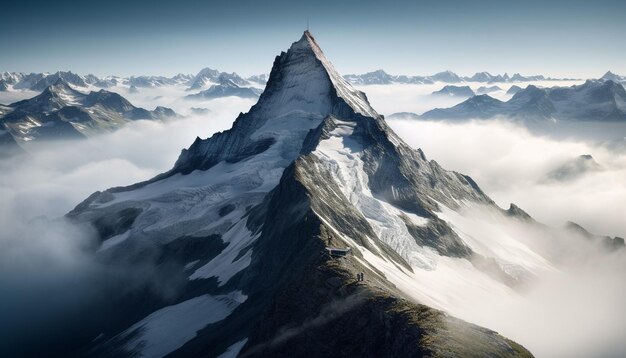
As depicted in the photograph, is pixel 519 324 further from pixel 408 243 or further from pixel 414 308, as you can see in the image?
pixel 414 308

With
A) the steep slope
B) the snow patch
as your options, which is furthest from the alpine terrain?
the snow patch

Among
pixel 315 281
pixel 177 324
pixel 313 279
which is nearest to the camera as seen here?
pixel 315 281

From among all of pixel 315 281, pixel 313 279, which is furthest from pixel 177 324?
pixel 315 281

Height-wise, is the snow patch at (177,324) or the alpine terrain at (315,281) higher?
the alpine terrain at (315,281)

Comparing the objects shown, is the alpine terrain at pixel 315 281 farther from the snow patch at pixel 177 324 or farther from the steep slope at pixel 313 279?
the snow patch at pixel 177 324

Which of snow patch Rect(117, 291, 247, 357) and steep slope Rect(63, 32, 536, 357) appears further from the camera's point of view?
snow patch Rect(117, 291, 247, 357)

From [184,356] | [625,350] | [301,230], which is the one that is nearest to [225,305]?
[184,356]

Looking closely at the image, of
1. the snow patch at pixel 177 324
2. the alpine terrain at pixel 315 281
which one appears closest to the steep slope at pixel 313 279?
the alpine terrain at pixel 315 281

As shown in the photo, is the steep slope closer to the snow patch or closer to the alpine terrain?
the alpine terrain

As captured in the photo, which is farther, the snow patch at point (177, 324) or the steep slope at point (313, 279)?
the snow patch at point (177, 324)

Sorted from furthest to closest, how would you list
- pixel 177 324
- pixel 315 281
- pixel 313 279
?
1. pixel 177 324
2. pixel 313 279
3. pixel 315 281

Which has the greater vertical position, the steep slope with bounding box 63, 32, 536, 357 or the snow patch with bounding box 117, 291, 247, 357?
the steep slope with bounding box 63, 32, 536, 357

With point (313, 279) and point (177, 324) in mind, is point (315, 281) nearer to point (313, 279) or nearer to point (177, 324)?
point (313, 279)
